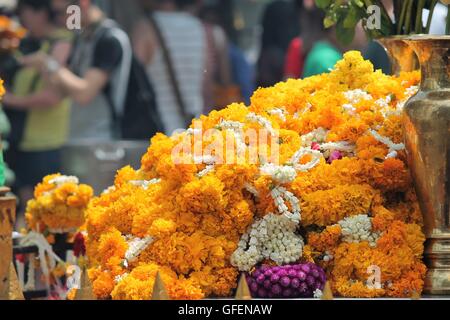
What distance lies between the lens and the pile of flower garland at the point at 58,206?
15.3 ft

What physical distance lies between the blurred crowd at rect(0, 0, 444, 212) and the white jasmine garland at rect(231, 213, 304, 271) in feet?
13.4

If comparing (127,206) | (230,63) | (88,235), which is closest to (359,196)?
(127,206)

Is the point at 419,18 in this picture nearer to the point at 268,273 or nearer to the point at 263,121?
the point at 263,121

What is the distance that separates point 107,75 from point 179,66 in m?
0.62

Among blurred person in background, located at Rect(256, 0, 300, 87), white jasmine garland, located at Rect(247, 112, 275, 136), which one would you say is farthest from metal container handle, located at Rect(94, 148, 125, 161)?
white jasmine garland, located at Rect(247, 112, 275, 136)

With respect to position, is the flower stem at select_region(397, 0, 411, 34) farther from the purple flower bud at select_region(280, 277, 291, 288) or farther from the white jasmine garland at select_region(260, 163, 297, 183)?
the purple flower bud at select_region(280, 277, 291, 288)

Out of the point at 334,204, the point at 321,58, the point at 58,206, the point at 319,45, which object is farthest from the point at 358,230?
the point at 319,45

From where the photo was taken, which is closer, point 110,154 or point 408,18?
point 408,18

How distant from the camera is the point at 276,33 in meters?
9.49

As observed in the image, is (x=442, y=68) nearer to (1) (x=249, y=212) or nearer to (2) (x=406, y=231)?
(2) (x=406, y=231)

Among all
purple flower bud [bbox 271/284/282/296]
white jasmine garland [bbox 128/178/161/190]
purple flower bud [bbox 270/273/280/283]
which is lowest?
purple flower bud [bbox 271/284/282/296]

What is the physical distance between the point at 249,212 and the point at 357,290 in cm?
40

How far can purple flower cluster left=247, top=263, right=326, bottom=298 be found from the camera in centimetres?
335
